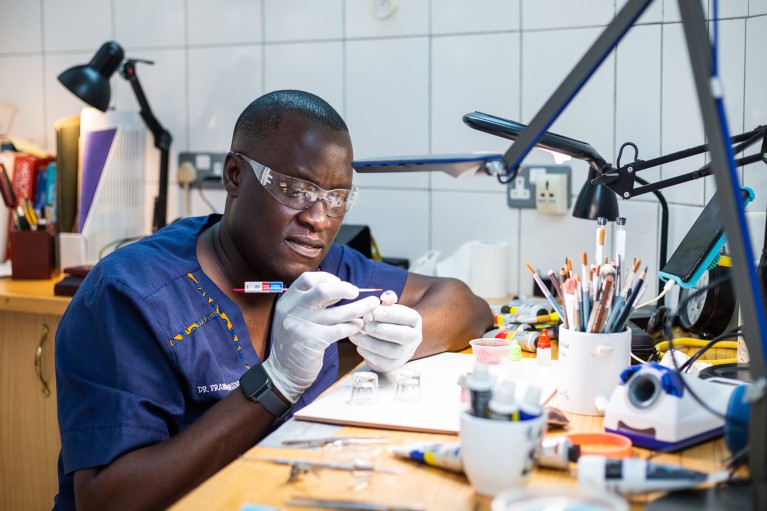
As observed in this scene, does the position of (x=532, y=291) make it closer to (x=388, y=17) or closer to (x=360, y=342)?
(x=388, y=17)

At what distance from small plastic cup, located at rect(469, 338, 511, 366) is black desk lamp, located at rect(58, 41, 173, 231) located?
1.60 meters

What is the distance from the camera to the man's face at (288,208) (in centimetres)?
145

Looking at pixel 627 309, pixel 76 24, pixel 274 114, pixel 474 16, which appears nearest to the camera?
pixel 627 309

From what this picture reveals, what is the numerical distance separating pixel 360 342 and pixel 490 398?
1.64 ft

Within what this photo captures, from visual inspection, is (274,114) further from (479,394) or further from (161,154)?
(161,154)

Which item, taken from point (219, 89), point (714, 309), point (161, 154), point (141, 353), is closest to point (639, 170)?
point (714, 309)

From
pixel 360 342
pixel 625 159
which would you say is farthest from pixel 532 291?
pixel 360 342

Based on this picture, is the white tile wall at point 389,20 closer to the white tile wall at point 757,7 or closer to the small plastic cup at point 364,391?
the white tile wall at point 757,7

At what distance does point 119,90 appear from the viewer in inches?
114

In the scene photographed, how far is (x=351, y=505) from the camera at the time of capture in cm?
82

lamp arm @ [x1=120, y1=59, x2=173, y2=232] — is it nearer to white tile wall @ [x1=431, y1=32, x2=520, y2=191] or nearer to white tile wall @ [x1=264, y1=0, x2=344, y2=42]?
white tile wall @ [x1=264, y1=0, x2=344, y2=42]

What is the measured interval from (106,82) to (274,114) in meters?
1.26

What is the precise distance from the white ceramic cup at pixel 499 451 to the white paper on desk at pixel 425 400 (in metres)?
0.12

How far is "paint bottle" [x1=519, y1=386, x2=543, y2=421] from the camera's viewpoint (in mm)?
861
